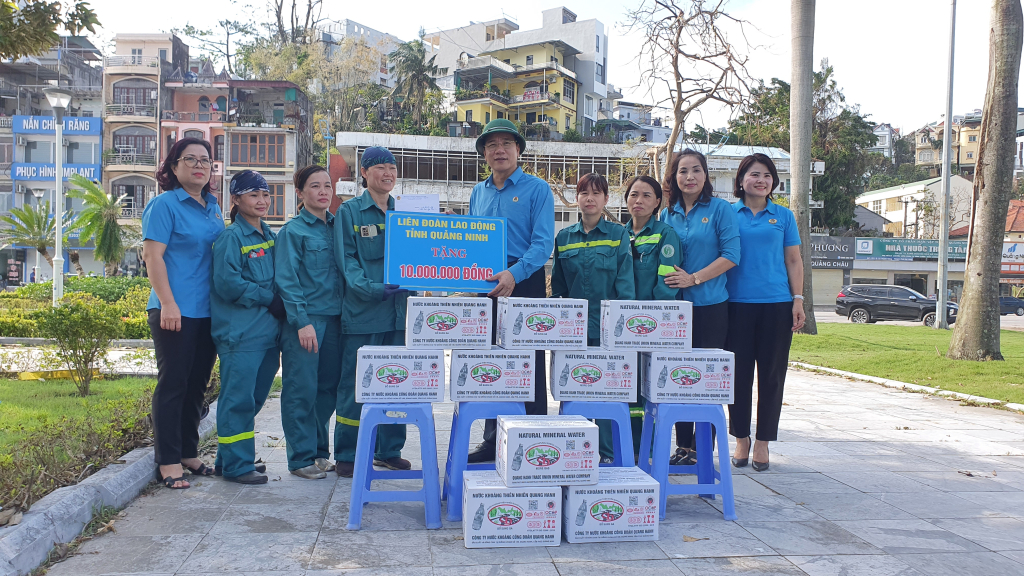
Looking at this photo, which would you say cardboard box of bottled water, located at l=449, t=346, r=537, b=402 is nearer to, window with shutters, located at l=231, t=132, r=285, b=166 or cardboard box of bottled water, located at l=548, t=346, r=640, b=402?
cardboard box of bottled water, located at l=548, t=346, r=640, b=402

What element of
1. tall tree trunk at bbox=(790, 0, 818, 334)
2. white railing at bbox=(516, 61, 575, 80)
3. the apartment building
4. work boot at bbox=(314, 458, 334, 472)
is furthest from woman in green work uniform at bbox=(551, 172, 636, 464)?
the apartment building

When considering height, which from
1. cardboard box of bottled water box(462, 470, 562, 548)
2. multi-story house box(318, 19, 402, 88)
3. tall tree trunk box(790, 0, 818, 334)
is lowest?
cardboard box of bottled water box(462, 470, 562, 548)

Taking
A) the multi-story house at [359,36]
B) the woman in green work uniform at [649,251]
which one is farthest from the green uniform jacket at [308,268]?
the multi-story house at [359,36]

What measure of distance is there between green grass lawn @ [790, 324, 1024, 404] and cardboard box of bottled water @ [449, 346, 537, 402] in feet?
22.8

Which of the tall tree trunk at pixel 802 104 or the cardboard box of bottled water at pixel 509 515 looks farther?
the tall tree trunk at pixel 802 104

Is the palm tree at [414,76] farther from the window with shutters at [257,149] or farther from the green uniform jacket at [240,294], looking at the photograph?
the green uniform jacket at [240,294]

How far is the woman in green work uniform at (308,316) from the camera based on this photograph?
448cm

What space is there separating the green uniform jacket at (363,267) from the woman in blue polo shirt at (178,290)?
817mm

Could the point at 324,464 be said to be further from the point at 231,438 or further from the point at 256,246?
the point at 256,246

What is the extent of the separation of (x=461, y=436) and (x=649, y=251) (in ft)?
5.77

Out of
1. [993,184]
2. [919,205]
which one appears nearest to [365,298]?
[993,184]

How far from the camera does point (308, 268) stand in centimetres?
457

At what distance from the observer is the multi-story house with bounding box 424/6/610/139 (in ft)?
153

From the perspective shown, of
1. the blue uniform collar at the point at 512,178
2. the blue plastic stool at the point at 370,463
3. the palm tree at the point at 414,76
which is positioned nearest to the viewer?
the blue plastic stool at the point at 370,463
